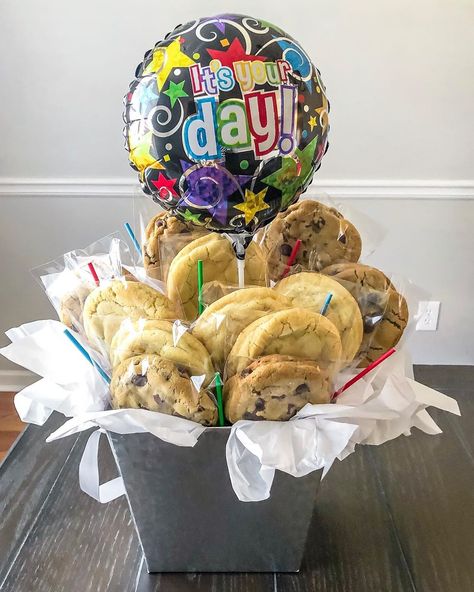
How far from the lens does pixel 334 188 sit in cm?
172

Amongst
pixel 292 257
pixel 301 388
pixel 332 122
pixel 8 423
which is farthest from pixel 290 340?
pixel 8 423

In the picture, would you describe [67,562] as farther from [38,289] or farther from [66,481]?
[38,289]

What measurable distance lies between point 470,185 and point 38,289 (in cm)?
130

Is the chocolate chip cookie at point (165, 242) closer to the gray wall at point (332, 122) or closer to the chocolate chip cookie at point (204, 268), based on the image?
the chocolate chip cookie at point (204, 268)

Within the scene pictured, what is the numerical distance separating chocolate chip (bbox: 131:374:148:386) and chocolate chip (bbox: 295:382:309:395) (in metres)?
0.15

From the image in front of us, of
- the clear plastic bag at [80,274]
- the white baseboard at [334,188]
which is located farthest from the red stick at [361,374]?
the white baseboard at [334,188]

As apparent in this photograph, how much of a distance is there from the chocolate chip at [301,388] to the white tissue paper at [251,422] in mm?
18

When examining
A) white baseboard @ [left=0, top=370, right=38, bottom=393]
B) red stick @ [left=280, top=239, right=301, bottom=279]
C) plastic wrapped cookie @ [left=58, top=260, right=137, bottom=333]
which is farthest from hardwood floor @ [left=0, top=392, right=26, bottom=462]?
red stick @ [left=280, top=239, right=301, bottom=279]

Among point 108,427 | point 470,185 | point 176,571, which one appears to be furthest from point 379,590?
point 470,185

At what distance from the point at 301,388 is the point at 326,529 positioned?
0.79 feet

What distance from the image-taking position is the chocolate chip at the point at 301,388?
58 cm

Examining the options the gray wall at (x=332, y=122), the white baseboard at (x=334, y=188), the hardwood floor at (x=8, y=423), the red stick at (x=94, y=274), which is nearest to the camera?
the red stick at (x=94, y=274)

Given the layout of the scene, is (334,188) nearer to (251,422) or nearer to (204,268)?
(204,268)

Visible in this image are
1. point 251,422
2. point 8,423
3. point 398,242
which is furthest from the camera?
point 8,423
